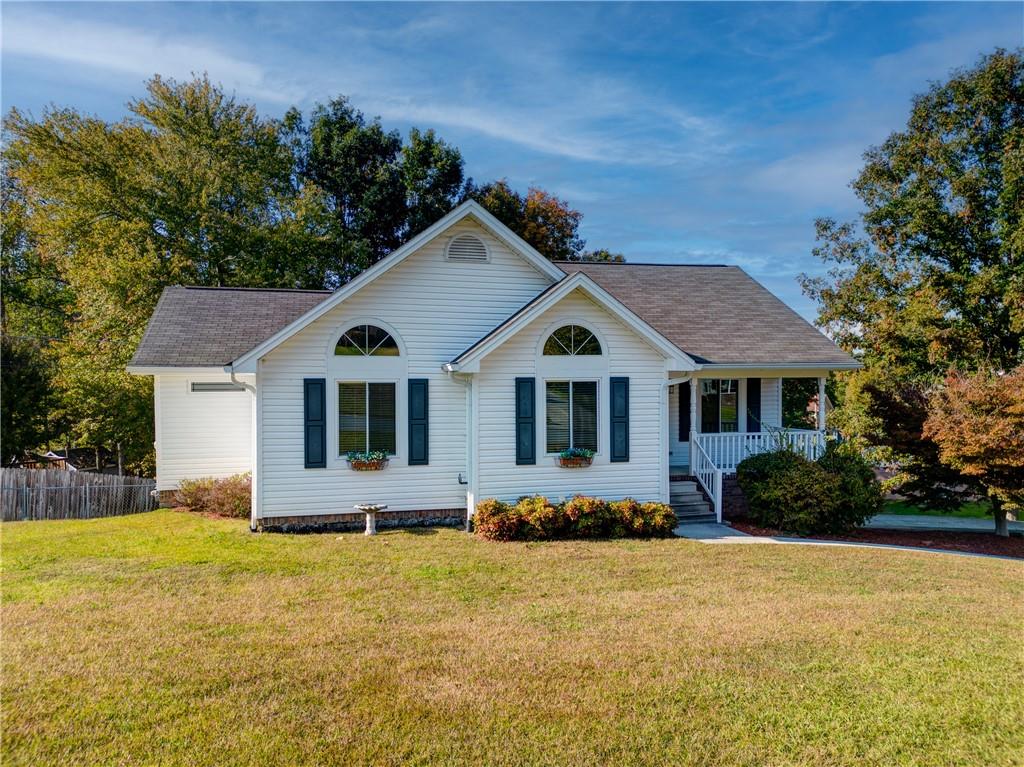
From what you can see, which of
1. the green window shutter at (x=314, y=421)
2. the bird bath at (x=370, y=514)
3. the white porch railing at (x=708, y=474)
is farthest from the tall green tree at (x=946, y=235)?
the green window shutter at (x=314, y=421)

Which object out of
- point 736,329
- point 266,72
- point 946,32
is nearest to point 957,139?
point 946,32

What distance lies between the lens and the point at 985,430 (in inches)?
469

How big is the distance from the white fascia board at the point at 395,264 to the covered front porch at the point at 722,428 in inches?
169

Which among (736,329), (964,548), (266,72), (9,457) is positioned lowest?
(964,548)

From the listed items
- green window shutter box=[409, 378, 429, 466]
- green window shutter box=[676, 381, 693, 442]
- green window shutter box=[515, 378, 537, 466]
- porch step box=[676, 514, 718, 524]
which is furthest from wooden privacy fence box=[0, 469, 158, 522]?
green window shutter box=[676, 381, 693, 442]

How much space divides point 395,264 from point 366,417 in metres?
3.08

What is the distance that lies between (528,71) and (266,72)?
16.7ft

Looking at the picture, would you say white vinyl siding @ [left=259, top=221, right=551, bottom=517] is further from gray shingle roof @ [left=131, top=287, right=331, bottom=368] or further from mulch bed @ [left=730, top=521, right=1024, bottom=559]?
mulch bed @ [left=730, top=521, right=1024, bottom=559]

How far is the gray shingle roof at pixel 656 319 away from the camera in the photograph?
13.4 meters

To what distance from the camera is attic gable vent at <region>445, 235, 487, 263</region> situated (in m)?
12.0

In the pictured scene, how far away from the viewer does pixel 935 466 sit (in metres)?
13.5

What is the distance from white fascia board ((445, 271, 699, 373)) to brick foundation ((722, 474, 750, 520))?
12.1ft

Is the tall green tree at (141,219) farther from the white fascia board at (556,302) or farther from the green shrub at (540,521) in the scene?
the green shrub at (540,521)

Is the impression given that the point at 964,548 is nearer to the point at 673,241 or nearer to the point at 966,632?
the point at 966,632
